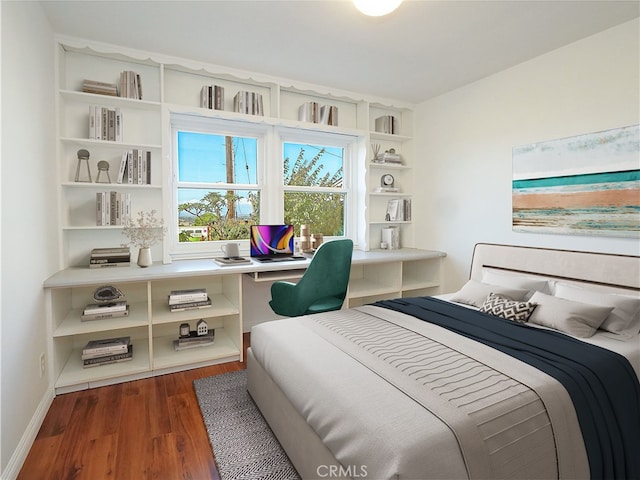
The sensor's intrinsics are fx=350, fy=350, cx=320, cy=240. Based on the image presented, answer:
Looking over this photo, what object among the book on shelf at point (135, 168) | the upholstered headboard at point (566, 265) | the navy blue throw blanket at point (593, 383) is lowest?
the navy blue throw blanket at point (593, 383)

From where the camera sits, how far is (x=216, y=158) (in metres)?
3.25

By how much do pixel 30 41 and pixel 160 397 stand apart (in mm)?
2179

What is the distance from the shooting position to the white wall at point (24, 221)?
1534 mm

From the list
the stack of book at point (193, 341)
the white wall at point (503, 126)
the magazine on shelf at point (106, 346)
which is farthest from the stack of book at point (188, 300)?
the white wall at point (503, 126)

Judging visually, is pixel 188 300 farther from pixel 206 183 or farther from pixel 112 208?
pixel 206 183

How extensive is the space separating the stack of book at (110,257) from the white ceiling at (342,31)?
1.52 meters

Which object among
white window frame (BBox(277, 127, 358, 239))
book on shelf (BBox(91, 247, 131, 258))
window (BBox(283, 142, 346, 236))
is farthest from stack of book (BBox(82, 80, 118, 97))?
window (BBox(283, 142, 346, 236))

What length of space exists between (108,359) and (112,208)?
43.1 inches

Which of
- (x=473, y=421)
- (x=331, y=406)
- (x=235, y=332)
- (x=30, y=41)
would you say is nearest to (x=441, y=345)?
(x=473, y=421)

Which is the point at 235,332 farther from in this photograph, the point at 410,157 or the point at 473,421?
the point at 410,157

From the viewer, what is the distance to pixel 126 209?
269cm

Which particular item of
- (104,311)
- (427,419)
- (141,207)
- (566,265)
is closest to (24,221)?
(104,311)

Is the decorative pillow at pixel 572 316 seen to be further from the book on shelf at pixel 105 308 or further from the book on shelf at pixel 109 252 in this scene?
the book on shelf at pixel 109 252

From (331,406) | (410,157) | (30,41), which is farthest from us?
(410,157)
